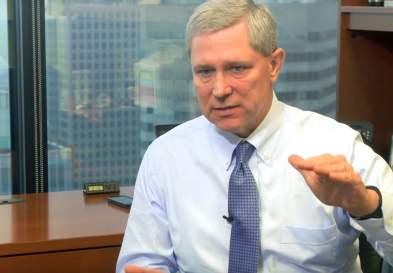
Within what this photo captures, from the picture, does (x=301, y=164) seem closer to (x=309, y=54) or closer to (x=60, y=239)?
(x=60, y=239)

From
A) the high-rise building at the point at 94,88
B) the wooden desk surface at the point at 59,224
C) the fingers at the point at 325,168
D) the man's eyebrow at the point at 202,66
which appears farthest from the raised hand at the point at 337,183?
the high-rise building at the point at 94,88

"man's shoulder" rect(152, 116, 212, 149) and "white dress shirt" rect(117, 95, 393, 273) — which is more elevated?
"man's shoulder" rect(152, 116, 212, 149)

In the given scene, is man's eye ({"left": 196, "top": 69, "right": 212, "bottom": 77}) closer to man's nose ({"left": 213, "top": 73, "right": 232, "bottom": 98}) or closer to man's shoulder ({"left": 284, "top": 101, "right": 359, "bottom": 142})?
man's nose ({"left": 213, "top": 73, "right": 232, "bottom": 98})

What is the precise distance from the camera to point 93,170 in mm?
3588

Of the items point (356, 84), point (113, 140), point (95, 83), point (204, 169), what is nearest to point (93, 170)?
point (113, 140)

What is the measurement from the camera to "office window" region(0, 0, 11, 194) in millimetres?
3314

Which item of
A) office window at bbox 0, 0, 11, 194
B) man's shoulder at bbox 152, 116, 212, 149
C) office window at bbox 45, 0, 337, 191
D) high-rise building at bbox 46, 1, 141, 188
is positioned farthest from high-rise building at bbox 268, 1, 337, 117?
man's shoulder at bbox 152, 116, 212, 149

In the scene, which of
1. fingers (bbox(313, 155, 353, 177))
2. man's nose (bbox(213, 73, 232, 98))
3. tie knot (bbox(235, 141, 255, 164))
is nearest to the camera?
fingers (bbox(313, 155, 353, 177))

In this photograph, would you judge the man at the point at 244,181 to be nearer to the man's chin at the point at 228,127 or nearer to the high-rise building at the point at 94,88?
the man's chin at the point at 228,127

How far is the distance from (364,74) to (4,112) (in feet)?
5.30

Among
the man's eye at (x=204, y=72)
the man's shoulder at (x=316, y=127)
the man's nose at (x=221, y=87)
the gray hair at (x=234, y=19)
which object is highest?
the gray hair at (x=234, y=19)

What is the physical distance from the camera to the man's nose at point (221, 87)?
1642 millimetres

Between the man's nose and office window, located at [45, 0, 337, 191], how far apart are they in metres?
1.89

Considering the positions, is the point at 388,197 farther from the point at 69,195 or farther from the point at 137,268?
the point at 69,195
